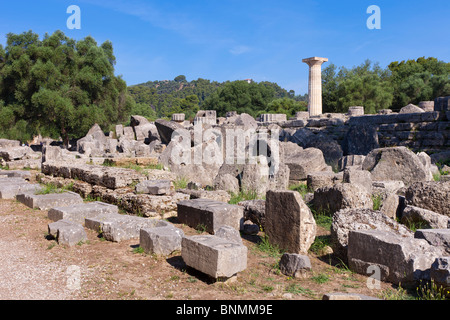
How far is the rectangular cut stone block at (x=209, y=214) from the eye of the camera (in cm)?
553

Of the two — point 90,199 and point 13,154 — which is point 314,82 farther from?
point 90,199

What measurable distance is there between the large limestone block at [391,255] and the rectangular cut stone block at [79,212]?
4.05 meters

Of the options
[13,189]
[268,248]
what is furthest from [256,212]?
[13,189]

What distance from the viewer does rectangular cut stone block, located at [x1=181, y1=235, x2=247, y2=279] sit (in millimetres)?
3789

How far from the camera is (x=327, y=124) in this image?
17.3 m

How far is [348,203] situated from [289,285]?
232 centimetres

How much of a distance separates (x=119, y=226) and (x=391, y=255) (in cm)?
352

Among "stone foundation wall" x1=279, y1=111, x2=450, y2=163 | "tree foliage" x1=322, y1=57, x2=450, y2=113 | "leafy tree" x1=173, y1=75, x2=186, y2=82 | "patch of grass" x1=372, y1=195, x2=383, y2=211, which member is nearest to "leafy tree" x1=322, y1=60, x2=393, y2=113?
"tree foliage" x1=322, y1=57, x2=450, y2=113

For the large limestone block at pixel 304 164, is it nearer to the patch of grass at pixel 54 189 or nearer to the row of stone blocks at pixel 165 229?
the row of stone blocks at pixel 165 229

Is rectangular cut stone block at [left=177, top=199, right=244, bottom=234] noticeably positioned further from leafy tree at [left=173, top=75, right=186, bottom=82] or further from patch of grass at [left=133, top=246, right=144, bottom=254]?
leafy tree at [left=173, top=75, right=186, bottom=82]

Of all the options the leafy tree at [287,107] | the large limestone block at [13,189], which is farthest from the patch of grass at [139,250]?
the leafy tree at [287,107]
